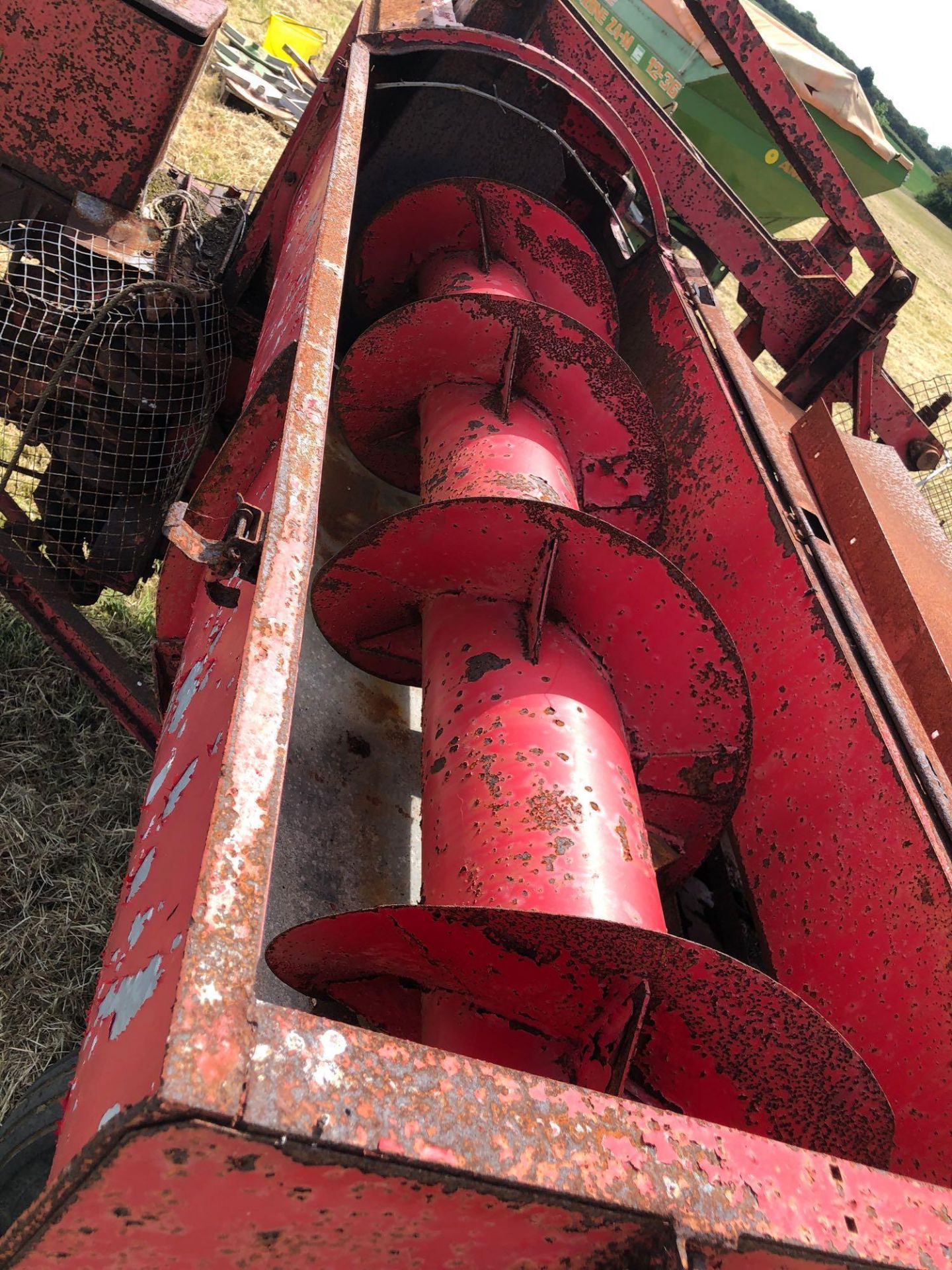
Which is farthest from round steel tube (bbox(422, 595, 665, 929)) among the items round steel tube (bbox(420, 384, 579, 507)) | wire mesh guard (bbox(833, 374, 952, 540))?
Result: wire mesh guard (bbox(833, 374, 952, 540))

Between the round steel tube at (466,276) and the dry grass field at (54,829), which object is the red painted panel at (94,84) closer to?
the round steel tube at (466,276)

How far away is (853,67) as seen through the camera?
32625 mm

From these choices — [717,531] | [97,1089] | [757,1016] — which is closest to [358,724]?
[717,531]

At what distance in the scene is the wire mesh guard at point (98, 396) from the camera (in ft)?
7.80

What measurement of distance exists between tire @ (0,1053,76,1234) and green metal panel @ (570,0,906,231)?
330 inches

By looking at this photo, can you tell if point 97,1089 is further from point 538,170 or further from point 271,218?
point 538,170

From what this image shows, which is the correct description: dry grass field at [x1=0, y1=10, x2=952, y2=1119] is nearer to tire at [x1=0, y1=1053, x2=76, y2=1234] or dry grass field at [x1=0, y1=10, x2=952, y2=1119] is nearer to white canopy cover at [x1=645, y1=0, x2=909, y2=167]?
tire at [x1=0, y1=1053, x2=76, y2=1234]

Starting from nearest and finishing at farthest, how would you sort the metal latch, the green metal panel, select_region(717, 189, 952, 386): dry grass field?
1. the metal latch
2. the green metal panel
3. select_region(717, 189, 952, 386): dry grass field

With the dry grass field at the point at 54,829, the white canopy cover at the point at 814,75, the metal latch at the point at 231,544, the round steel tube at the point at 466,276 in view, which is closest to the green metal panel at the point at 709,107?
the white canopy cover at the point at 814,75

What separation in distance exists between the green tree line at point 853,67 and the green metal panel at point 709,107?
27996mm

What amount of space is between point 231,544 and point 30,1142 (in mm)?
1423

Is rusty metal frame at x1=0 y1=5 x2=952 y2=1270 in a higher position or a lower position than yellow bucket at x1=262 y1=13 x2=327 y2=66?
higher

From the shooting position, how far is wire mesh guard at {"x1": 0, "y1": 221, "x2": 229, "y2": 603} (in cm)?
238

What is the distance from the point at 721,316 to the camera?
2.92 metres
